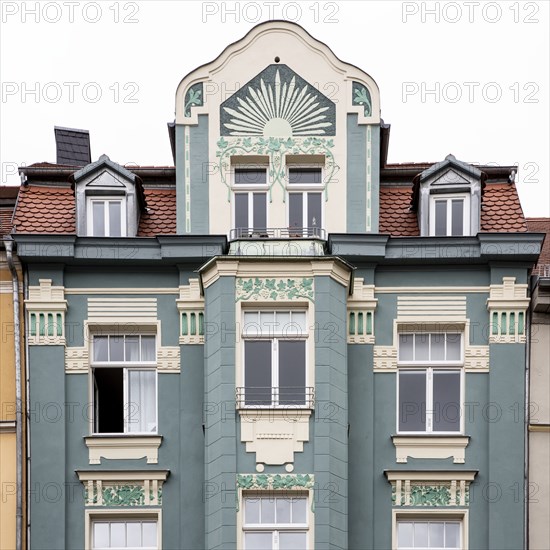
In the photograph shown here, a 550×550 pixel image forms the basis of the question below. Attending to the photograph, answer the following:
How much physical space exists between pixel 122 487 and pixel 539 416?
25.4 ft

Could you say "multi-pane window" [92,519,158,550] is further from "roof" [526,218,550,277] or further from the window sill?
"roof" [526,218,550,277]

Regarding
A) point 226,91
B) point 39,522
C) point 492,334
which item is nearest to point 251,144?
point 226,91

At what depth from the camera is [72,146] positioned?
33.0m

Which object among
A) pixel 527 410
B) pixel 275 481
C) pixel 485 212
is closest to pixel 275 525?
pixel 275 481

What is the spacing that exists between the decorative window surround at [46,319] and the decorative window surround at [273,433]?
3912 millimetres

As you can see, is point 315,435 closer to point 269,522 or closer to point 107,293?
point 269,522

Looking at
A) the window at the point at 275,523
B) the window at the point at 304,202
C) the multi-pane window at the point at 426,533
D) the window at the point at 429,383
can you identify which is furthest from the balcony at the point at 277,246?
the multi-pane window at the point at 426,533

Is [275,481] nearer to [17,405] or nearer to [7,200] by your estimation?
[17,405]

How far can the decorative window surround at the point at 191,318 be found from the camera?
28328 mm

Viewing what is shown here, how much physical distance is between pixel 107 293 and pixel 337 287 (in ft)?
14.3

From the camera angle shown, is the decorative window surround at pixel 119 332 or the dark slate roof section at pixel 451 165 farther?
the dark slate roof section at pixel 451 165

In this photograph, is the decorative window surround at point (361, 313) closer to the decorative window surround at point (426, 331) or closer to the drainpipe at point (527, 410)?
the decorative window surround at point (426, 331)

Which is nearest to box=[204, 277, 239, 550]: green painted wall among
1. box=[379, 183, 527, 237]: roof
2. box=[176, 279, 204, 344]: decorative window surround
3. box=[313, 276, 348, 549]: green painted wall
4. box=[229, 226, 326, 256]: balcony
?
box=[176, 279, 204, 344]: decorative window surround

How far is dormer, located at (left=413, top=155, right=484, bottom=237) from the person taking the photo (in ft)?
95.0
